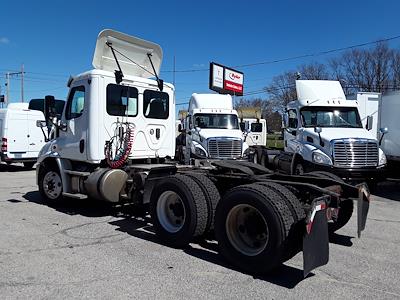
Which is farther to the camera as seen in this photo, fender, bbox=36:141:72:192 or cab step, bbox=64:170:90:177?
fender, bbox=36:141:72:192

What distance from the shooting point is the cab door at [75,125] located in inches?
320

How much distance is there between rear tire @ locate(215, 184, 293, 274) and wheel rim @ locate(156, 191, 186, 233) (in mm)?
947

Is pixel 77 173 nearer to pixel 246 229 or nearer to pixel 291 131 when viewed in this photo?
pixel 246 229

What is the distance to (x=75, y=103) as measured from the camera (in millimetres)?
8398

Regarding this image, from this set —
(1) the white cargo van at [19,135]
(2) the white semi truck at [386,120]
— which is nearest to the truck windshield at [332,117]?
(2) the white semi truck at [386,120]

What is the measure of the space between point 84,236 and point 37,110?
13762 millimetres

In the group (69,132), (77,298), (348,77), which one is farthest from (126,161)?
(348,77)

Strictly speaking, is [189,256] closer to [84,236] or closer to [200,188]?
[200,188]

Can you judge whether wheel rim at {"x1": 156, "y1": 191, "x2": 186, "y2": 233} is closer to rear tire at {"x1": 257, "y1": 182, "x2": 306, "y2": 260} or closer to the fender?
rear tire at {"x1": 257, "y1": 182, "x2": 306, "y2": 260}

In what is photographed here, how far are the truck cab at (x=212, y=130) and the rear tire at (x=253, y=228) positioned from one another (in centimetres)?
993

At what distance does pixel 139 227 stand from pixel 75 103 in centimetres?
295

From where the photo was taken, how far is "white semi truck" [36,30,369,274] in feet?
15.7

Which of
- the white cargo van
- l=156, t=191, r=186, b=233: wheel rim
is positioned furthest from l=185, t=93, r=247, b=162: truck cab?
l=156, t=191, r=186, b=233: wheel rim

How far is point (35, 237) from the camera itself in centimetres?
647
